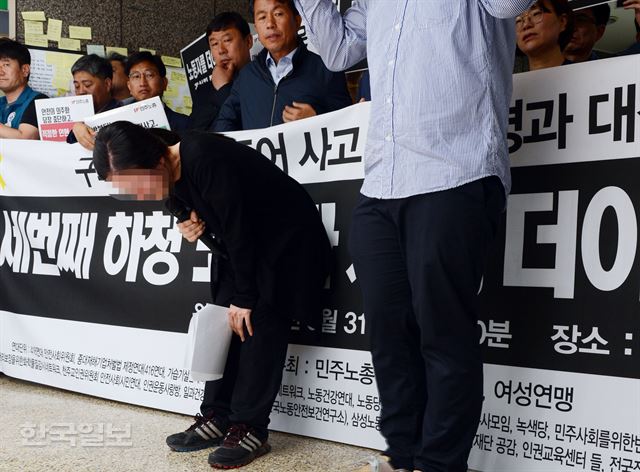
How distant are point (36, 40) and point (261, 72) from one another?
3.08 m

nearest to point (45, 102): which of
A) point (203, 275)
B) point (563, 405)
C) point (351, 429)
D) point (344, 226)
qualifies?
point (203, 275)

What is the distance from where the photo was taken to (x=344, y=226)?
2.24 metres

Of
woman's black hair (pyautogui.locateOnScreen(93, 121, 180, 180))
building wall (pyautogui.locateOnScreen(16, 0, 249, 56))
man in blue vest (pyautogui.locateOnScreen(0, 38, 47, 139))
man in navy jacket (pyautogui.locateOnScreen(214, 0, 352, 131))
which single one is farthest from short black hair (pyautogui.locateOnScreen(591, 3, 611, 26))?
building wall (pyautogui.locateOnScreen(16, 0, 249, 56))

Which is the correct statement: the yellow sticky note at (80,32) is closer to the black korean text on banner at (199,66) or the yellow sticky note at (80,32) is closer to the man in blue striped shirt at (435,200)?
the black korean text on banner at (199,66)

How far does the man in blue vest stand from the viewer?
3.63 metres

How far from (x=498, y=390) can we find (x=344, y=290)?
548 mm

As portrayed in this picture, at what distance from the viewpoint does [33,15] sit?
5.13 metres

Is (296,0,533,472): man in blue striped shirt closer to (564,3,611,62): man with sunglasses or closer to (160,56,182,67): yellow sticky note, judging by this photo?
(564,3,611,62): man with sunglasses

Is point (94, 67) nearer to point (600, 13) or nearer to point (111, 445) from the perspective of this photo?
point (111, 445)

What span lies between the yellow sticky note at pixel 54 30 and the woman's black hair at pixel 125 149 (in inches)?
145

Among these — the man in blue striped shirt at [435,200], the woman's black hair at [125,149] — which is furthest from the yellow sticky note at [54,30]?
the man in blue striped shirt at [435,200]

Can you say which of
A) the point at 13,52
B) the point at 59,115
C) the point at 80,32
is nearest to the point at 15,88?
the point at 13,52

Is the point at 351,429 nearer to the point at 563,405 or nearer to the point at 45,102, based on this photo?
the point at 563,405

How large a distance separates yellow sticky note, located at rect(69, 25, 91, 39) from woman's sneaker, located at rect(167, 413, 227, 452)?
3.85 meters
